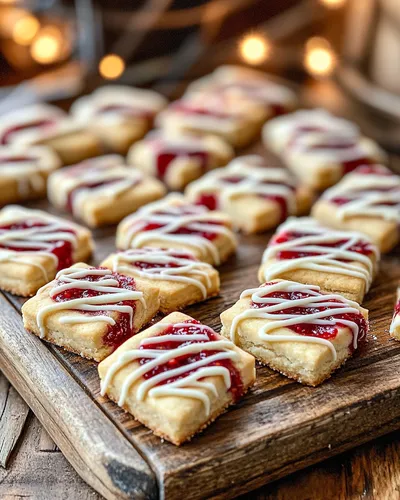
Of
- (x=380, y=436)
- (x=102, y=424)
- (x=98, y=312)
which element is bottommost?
(x=380, y=436)

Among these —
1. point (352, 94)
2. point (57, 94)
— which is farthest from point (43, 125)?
point (352, 94)

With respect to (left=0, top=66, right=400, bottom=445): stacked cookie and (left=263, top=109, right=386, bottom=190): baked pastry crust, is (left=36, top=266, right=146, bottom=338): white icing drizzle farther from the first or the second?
(left=263, top=109, right=386, bottom=190): baked pastry crust

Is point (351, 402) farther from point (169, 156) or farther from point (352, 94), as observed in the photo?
point (352, 94)

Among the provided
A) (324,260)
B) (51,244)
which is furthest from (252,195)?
(51,244)

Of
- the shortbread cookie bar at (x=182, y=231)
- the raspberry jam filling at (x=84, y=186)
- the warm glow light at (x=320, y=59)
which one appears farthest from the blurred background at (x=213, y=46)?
the shortbread cookie bar at (x=182, y=231)

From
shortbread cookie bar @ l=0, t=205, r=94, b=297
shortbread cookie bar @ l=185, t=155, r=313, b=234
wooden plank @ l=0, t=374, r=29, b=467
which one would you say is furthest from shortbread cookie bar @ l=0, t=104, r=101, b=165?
wooden plank @ l=0, t=374, r=29, b=467

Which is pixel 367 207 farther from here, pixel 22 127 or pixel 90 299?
pixel 22 127
